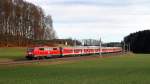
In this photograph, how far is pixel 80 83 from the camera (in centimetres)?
2858

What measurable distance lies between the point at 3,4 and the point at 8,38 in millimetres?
10538

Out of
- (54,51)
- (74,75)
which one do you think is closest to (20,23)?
(54,51)

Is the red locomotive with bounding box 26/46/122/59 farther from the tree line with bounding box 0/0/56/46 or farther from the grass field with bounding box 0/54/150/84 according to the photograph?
the tree line with bounding box 0/0/56/46

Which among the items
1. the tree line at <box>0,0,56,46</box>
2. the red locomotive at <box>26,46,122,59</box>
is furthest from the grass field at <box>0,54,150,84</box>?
the tree line at <box>0,0,56,46</box>

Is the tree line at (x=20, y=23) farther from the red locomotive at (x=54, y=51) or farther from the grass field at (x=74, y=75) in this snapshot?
the grass field at (x=74, y=75)

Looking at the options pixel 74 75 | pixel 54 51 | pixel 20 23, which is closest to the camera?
pixel 74 75

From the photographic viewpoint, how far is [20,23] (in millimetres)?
Result: 141250

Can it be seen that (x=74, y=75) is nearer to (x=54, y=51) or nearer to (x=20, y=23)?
(x=54, y=51)

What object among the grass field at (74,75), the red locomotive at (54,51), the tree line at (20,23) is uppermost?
the tree line at (20,23)

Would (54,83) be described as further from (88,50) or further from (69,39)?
(69,39)

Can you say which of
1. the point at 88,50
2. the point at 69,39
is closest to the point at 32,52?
the point at 88,50

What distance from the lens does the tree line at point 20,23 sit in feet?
445

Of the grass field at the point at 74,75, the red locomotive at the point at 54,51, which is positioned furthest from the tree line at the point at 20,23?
the grass field at the point at 74,75

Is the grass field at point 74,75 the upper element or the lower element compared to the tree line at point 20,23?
lower
